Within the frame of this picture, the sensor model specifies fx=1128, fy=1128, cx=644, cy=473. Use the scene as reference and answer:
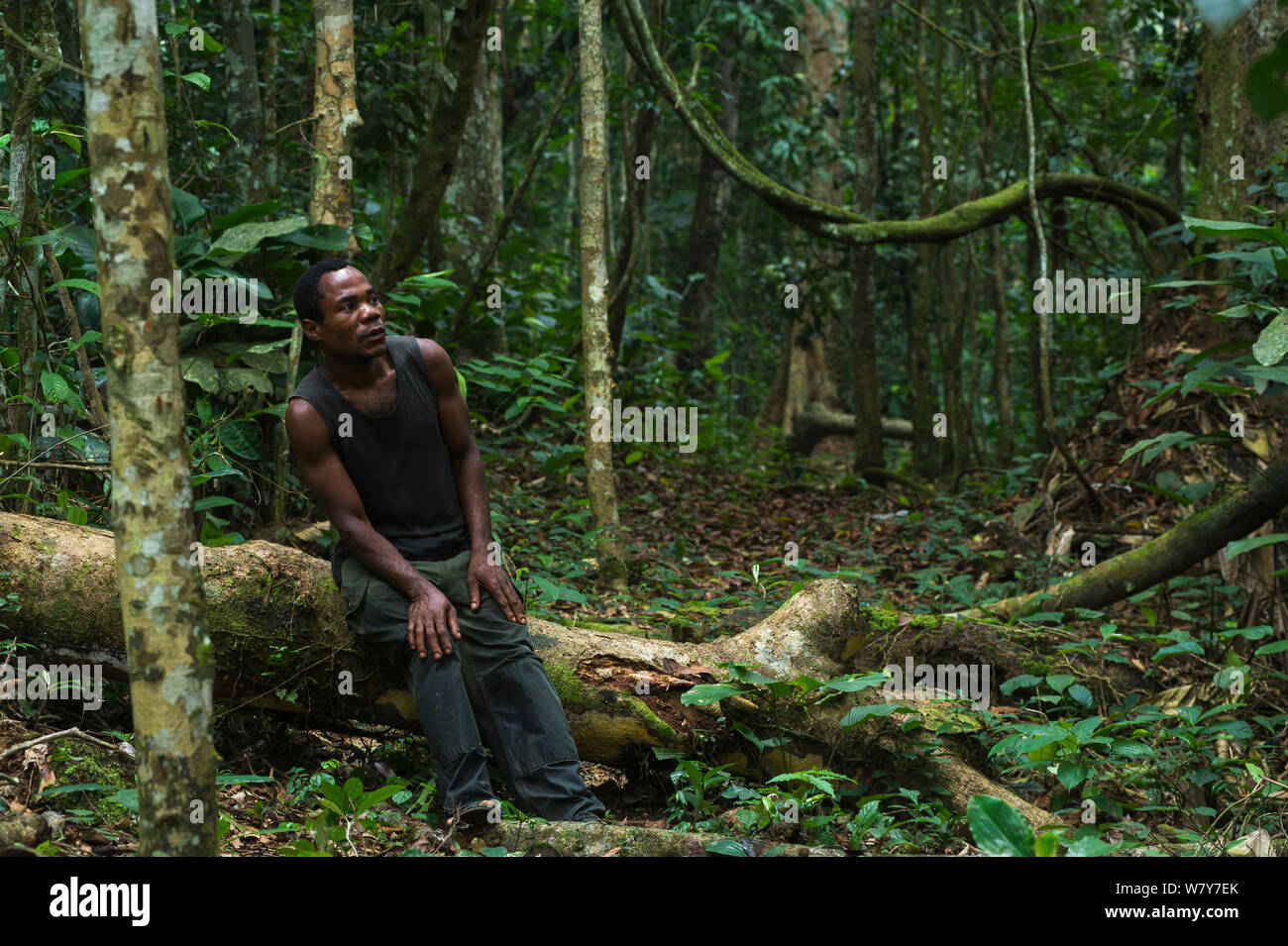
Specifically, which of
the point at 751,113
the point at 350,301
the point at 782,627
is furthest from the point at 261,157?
the point at 751,113

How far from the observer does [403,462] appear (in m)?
4.14

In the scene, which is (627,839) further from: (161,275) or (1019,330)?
(1019,330)

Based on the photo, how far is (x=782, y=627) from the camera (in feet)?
14.8

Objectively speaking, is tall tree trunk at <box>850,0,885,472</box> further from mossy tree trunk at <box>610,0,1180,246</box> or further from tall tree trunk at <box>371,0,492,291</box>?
tall tree trunk at <box>371,0,492,291</box>

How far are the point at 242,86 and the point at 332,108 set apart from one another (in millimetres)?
2186

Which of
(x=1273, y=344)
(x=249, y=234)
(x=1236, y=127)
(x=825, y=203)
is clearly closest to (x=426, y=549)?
(x=249, y=234)

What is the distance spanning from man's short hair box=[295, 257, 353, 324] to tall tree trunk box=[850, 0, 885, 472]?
6883 mm

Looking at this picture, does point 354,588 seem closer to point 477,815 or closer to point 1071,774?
point 477,815

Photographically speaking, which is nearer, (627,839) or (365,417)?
(627,839)

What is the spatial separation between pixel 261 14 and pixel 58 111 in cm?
193

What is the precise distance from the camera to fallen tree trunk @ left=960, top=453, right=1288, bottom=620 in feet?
18.2

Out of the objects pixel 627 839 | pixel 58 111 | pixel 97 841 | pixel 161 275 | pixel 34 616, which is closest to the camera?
pixel 161 275

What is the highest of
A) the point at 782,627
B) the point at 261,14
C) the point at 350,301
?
the point at 261,14

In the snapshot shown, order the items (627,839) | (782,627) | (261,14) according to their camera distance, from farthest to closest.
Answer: (261,14) → (782,627) → (627,839)
